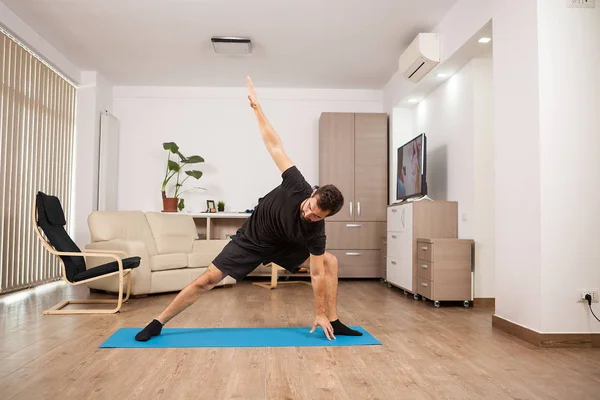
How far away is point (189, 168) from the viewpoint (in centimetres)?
Answer: 772

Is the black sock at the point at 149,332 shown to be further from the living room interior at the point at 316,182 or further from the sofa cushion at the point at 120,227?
the sofa cushion at the point at 120,227

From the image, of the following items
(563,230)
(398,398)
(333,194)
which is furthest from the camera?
(563,230)

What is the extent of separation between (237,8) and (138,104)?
3.41 m

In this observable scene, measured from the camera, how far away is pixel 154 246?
586 centimetres

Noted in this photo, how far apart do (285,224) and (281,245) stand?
298mm

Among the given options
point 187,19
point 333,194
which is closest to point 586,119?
point 333,194

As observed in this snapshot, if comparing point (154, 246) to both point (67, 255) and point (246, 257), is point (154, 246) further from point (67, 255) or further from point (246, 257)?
point (246, 257)

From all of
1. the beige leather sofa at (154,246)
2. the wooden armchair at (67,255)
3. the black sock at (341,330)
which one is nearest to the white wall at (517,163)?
the black sock at (341,330)

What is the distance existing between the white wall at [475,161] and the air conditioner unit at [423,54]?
35cm

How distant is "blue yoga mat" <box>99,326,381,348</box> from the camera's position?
302cm

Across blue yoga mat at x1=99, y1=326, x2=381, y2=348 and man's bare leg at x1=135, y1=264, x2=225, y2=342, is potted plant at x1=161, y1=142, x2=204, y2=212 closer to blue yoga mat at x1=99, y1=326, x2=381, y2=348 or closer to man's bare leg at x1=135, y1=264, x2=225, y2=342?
blue yoga mat at x1=99, y1=326, x2=381, y2=348

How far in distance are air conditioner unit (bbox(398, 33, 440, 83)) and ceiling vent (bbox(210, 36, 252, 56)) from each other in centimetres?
186

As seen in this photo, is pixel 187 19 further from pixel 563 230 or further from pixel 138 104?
pixel 563 230

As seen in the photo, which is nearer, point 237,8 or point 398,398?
point 398,398
